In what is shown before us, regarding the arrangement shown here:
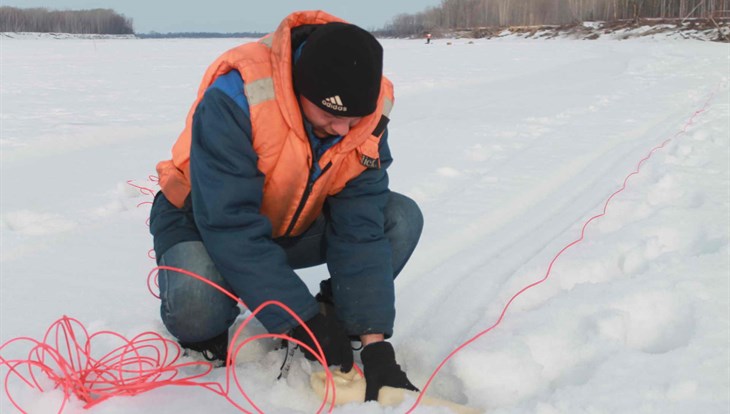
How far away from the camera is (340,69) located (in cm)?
143

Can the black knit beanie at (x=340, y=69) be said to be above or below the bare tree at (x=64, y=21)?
below

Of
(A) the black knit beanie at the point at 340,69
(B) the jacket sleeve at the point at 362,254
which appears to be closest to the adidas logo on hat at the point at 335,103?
(A) the black knit beanie at the point at 340,69

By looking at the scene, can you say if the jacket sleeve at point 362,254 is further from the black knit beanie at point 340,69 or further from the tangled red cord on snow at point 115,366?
the black knit beanie at point 340,69

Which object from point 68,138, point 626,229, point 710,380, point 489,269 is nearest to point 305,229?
point 489,269

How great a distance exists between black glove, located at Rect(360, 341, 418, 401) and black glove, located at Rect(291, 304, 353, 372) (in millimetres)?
54

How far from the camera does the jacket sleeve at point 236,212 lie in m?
1.50

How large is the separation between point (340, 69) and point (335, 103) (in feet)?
0.27

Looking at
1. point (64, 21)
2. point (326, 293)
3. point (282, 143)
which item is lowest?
point (326, 293)

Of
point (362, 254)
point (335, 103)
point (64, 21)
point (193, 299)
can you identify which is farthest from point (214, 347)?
point (64, 21)

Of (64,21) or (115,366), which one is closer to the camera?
(115,366)

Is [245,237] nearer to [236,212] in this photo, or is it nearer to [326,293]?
[236,212]

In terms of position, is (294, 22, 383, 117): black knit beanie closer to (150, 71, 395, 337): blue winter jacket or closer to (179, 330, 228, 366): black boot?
(150, 71, 395, 337): blue winter jacket

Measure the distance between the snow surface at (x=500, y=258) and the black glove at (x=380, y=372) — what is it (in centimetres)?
5

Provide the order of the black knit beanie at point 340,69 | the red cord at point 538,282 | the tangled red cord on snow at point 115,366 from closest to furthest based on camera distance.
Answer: the black knit beanie at point 340,69 → the tangled red cord on snow at point 115,366 → the red cord at point 538,282
